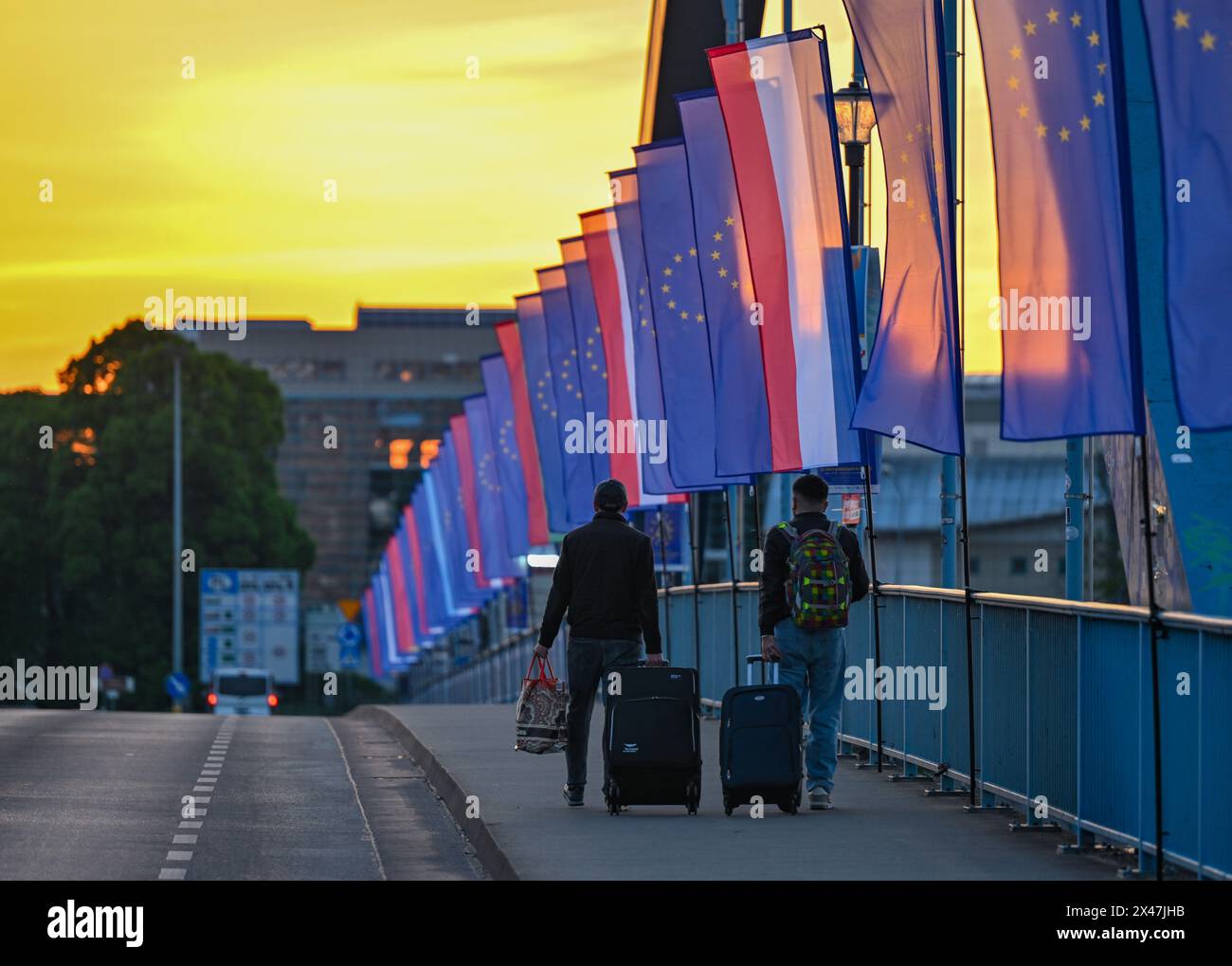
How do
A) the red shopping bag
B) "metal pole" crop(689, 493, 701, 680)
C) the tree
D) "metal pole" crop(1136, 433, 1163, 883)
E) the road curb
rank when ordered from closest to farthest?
"metal pole" crop(1136, 433, 1163, 883) < the road curb < the red shopping bag < "metal pole" crop(689, 493, 701, 680) < the tree

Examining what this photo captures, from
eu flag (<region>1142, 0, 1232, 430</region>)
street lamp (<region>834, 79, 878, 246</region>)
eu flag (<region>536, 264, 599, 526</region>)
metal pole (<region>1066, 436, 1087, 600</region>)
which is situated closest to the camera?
eu flag (<region>1142, 0, 1232, 430</region>)

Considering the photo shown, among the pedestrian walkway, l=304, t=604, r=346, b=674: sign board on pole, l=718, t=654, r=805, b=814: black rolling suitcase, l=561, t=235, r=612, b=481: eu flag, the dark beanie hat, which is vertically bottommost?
l=304, t=604, r=346, b=674: sign board on pole

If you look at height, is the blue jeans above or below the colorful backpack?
below

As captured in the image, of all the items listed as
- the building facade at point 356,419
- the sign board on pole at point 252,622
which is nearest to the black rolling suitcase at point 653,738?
the sign board on pole at point 252,622

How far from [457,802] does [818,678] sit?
2.94 metres

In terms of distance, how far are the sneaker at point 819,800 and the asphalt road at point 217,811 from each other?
207 centimetres

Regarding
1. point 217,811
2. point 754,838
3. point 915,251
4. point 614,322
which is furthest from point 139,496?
point 754,838

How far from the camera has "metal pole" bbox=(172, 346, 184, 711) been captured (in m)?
78.6

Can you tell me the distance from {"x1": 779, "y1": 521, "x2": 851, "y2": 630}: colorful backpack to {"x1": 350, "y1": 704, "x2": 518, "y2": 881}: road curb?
2.23 m

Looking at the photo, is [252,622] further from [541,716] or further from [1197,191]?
[1197,191]

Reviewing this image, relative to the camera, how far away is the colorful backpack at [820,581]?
1492cm


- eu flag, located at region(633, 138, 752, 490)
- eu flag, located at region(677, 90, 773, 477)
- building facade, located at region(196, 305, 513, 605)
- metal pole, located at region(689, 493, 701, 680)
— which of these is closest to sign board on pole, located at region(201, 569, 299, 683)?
metal pole, located at region(689, 493, 701, 680)

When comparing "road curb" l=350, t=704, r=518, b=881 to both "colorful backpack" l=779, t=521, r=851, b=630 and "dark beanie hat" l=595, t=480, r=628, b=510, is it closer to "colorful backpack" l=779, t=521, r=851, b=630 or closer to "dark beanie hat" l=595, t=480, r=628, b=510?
"dark beanie hat" l=595, t=480, r=628, b=510

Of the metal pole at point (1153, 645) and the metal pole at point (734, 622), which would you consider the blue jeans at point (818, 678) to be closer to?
the metal pole at point (1153, 645)
